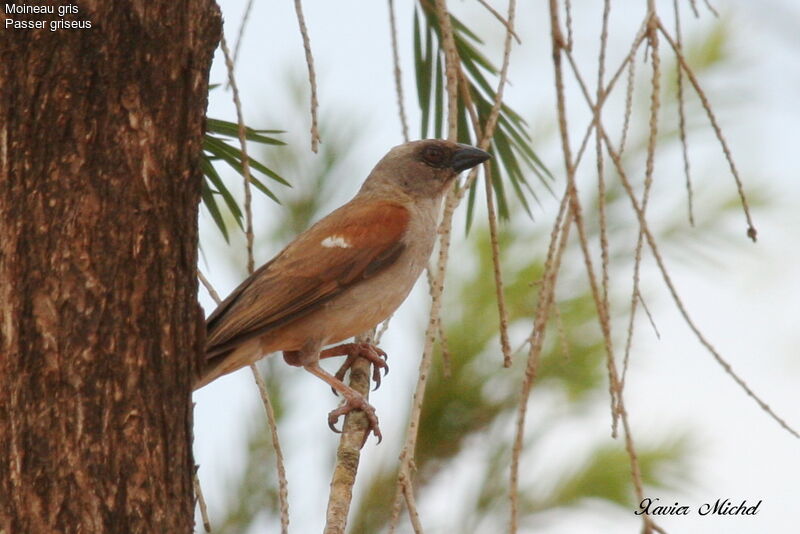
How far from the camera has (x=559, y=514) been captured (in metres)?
4.96

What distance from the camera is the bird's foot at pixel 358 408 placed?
13.8ft

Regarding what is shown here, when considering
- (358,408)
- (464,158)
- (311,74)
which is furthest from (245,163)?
(464,158)

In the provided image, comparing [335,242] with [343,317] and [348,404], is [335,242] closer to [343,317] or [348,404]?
[343,317]

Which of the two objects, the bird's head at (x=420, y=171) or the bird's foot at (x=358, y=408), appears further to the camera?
the bird's head at (x=420, y=171)

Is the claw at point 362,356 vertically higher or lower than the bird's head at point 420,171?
lower

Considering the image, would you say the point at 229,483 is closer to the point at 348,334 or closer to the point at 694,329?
the point at 348,334

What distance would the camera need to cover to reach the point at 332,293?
4.76 metres

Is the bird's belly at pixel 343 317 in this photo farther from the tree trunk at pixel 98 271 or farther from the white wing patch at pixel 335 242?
the tree trunk at pixel 98 271

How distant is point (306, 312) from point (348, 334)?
0.71ft

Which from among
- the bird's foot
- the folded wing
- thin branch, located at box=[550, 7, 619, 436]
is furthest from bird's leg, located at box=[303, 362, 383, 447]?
thin branch, located at box=[550, 7, 619, 436]

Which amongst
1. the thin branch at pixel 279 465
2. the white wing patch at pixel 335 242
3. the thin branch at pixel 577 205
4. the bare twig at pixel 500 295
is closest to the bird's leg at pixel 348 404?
the white wing patch at pixel 335 242

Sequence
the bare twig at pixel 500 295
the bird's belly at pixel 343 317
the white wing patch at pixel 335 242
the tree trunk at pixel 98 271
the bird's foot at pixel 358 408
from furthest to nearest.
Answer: the white wing patch at pixel 335 242 → the bird's belly at pixel 343 317 → the bird's foot at pixel 358 408 → the bare twig at pixel 500 295 → the tree trunk at pixel 98 271

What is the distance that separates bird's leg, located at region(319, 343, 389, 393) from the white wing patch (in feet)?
1.47

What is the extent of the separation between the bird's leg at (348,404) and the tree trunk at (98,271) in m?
1.59
